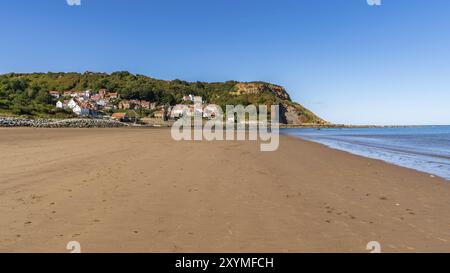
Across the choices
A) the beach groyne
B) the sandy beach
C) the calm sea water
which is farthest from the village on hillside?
the sandy beach

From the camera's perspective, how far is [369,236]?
5.07 m

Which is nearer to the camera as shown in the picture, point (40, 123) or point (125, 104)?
→ point (40, 123)

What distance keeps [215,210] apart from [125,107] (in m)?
154

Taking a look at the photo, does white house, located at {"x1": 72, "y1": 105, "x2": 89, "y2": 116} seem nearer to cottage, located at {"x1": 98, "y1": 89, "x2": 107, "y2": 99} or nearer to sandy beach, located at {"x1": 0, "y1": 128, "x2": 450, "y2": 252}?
cottage, located at {"x1": 98, "y1": 89, "x2": 107, "y2": 99}

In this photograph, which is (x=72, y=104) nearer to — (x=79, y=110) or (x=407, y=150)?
(x=79, y=110)

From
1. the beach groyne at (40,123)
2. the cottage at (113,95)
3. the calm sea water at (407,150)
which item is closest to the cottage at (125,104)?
the cottage at (113,95)

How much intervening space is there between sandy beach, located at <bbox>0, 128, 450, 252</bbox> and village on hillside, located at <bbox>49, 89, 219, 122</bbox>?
104673 mm

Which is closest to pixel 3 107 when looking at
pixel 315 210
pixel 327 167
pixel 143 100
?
pixel 327 167

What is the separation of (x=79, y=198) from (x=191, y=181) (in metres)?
3.11

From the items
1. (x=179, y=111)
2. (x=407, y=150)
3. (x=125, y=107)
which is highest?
(x=125, y=107)

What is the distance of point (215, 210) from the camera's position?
6469 millimetres

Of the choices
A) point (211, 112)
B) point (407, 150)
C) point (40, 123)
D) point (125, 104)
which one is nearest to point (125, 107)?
point (125, 104)

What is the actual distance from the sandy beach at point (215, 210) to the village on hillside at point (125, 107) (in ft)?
343
